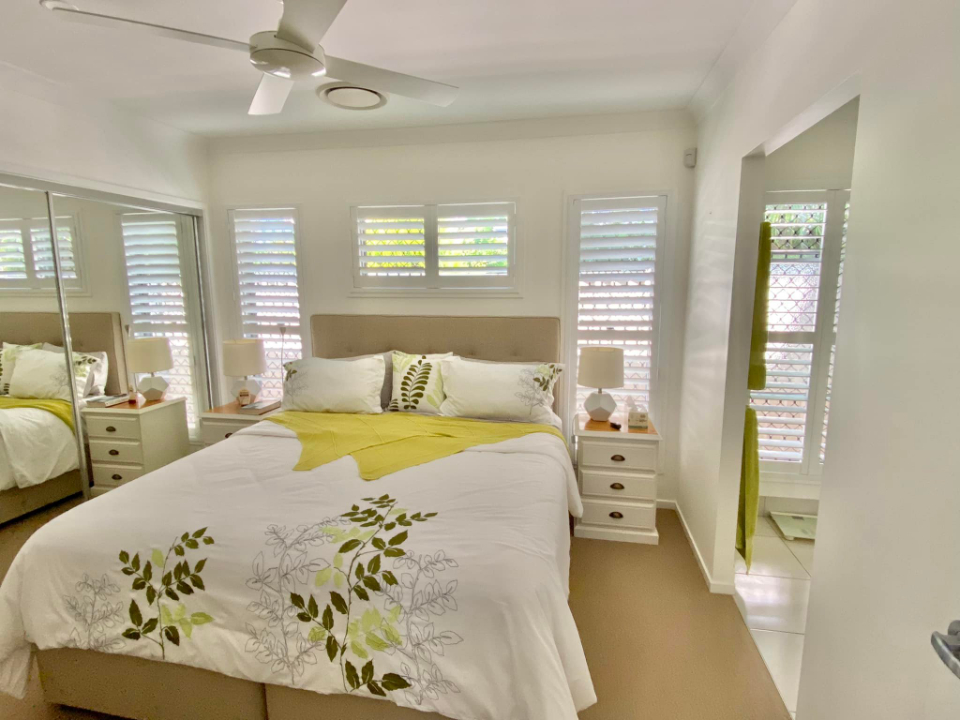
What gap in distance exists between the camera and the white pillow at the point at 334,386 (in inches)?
114

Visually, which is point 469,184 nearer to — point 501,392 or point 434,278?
point 434,278

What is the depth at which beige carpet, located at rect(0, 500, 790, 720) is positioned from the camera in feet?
5.71

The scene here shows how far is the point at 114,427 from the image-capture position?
Result: 3053 mm

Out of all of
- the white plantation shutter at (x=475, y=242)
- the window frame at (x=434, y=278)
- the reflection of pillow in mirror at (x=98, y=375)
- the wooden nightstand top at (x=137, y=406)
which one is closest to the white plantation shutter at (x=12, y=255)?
the reflection of pillow in mirror at (x=98, y=375)

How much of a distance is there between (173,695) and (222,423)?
1932 mm

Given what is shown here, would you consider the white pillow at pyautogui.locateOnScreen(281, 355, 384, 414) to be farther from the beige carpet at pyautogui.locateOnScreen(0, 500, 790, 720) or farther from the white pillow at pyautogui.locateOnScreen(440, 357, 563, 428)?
the beige carpet at pyautogui.locateOnScreen(0, 500, 790, 720)

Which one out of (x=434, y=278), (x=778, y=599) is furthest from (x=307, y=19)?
Result: (x=778, y=599)

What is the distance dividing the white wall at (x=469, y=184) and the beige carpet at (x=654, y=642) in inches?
34.3

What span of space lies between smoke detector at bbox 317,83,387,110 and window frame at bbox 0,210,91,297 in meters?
1.86

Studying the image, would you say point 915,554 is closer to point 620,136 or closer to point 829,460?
point 829,460

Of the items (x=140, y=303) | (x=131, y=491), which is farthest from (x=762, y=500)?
(x=140, y=303)

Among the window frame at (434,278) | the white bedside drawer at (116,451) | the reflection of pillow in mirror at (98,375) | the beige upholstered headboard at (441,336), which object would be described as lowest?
the white bedside drawer at (116,451)

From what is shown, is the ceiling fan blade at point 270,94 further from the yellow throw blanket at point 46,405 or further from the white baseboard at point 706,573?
the white baseboard at point 706,573

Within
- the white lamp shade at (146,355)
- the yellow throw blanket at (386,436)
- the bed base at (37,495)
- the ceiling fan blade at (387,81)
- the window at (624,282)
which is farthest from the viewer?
the white lamp shade at (146,355)
